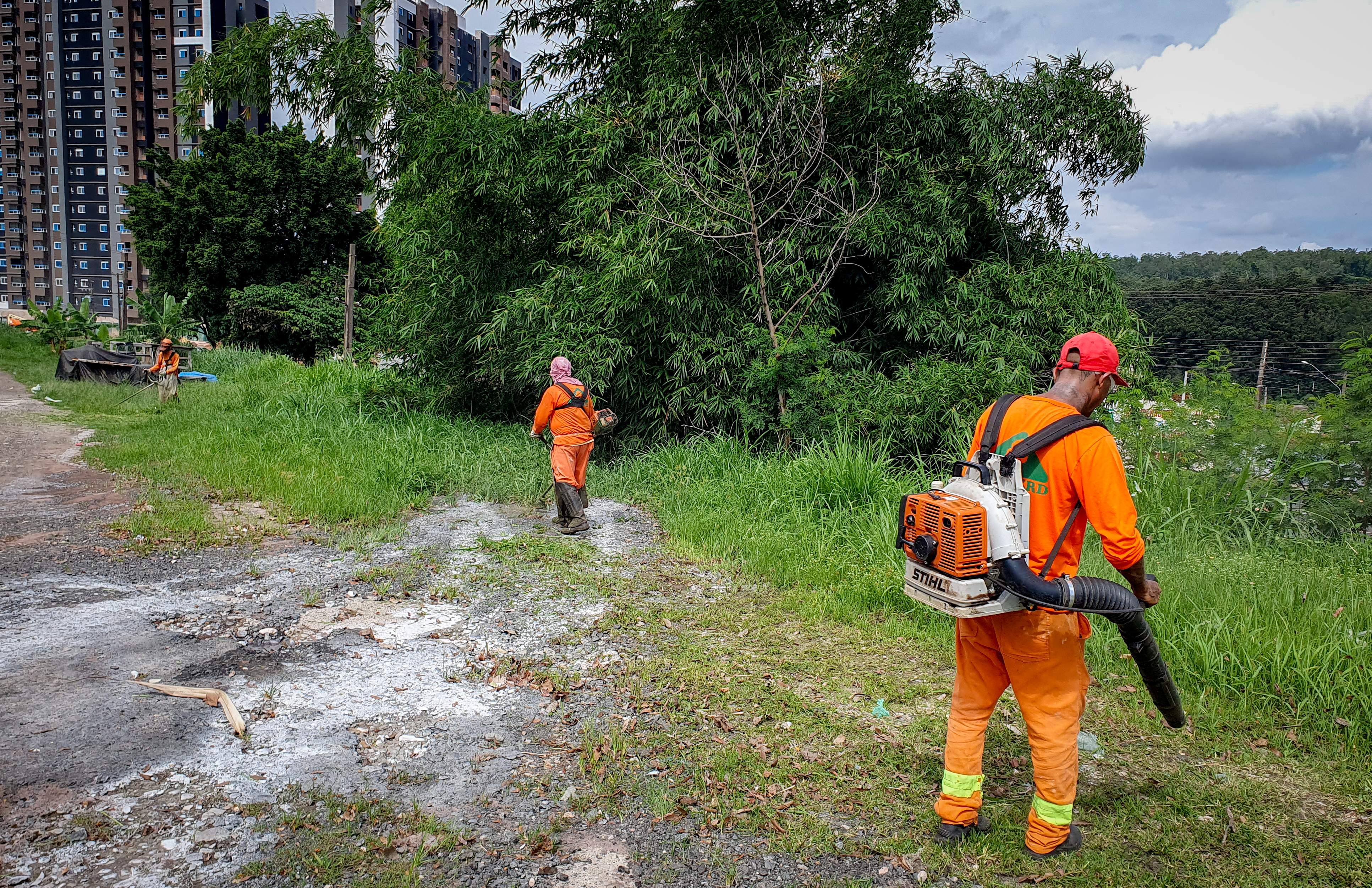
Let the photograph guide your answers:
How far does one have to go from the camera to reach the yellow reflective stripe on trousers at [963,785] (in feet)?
10.5

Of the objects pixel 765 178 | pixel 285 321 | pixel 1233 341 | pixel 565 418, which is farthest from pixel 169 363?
pixel 1233 341

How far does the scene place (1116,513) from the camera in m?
2.86

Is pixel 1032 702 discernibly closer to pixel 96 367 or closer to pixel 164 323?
pixel 96 367

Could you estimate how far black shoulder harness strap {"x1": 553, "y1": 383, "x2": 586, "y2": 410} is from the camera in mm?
7992

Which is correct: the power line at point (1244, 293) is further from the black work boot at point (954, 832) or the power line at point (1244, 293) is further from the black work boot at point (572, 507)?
the black work boot at point (954, 832)

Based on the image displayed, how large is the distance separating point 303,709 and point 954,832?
3065mm

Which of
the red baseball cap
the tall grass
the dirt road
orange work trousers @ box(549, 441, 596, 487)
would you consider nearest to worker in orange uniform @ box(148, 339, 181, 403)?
the tall grass

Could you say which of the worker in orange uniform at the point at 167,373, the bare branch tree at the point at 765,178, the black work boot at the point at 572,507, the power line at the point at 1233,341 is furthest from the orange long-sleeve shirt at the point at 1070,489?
the power line at the point at 1233,341

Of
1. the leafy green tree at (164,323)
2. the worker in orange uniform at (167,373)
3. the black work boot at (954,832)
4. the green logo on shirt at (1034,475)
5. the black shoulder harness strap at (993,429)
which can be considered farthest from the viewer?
the leafy green tree at (164,323)

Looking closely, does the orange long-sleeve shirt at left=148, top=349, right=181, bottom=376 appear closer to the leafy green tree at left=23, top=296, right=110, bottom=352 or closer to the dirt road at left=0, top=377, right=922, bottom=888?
the dirt road at left=0, top=377, right=922, bottom=888

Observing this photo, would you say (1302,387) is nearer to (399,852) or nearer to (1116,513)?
(1116,513)

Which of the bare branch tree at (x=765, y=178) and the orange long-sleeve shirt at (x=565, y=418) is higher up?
the bare branch tree at (x=765, y=178)

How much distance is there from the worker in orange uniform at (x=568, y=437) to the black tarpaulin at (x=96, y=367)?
15490 mm

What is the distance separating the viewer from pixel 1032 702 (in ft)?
9.93
